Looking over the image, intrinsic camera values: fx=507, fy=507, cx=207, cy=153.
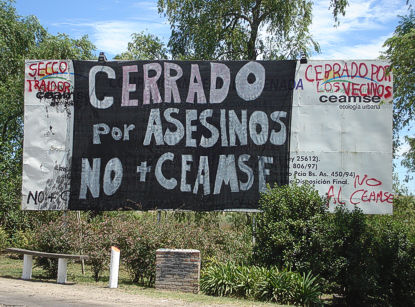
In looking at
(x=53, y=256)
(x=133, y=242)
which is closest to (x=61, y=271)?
(x=53, y=256)

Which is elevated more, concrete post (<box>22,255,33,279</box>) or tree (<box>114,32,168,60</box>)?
tree (<box>114,32,168,60</box>)

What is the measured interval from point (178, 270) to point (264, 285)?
7.60 ft

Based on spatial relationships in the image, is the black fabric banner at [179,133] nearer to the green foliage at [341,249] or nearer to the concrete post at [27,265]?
the green foliage at [341,249]

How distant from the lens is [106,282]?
49.2 ft

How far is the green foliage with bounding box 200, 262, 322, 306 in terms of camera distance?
12.9m

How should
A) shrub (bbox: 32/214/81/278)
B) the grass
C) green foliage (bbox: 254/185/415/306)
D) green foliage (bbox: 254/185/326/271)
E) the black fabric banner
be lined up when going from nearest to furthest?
the grass, green foliage (bbox: 254/185/415/306), green foliage (bbox: 254/185/326/271), shrub (bbox: 32/214/81/278), the black fabric banner

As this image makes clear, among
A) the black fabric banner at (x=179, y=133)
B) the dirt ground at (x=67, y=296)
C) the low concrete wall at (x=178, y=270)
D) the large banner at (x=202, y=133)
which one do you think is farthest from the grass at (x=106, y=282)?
the black fabric banner at (x=179, y=133)

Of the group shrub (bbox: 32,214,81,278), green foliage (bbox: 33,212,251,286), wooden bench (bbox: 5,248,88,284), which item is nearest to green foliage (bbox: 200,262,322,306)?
green foliage (bbox: 33,212,251,286)

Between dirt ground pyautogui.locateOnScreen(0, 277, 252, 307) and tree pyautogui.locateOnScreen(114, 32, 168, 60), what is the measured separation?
19071mm

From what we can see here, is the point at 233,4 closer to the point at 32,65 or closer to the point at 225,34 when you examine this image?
the point at 225,34

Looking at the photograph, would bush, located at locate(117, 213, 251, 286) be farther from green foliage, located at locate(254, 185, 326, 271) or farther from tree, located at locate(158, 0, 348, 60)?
tree, located at locate(158, 0, 348, 60)

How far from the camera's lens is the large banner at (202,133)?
16.9 metres

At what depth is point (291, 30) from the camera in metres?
26.4

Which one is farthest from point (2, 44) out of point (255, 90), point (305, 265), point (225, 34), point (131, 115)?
point (305, 265)
